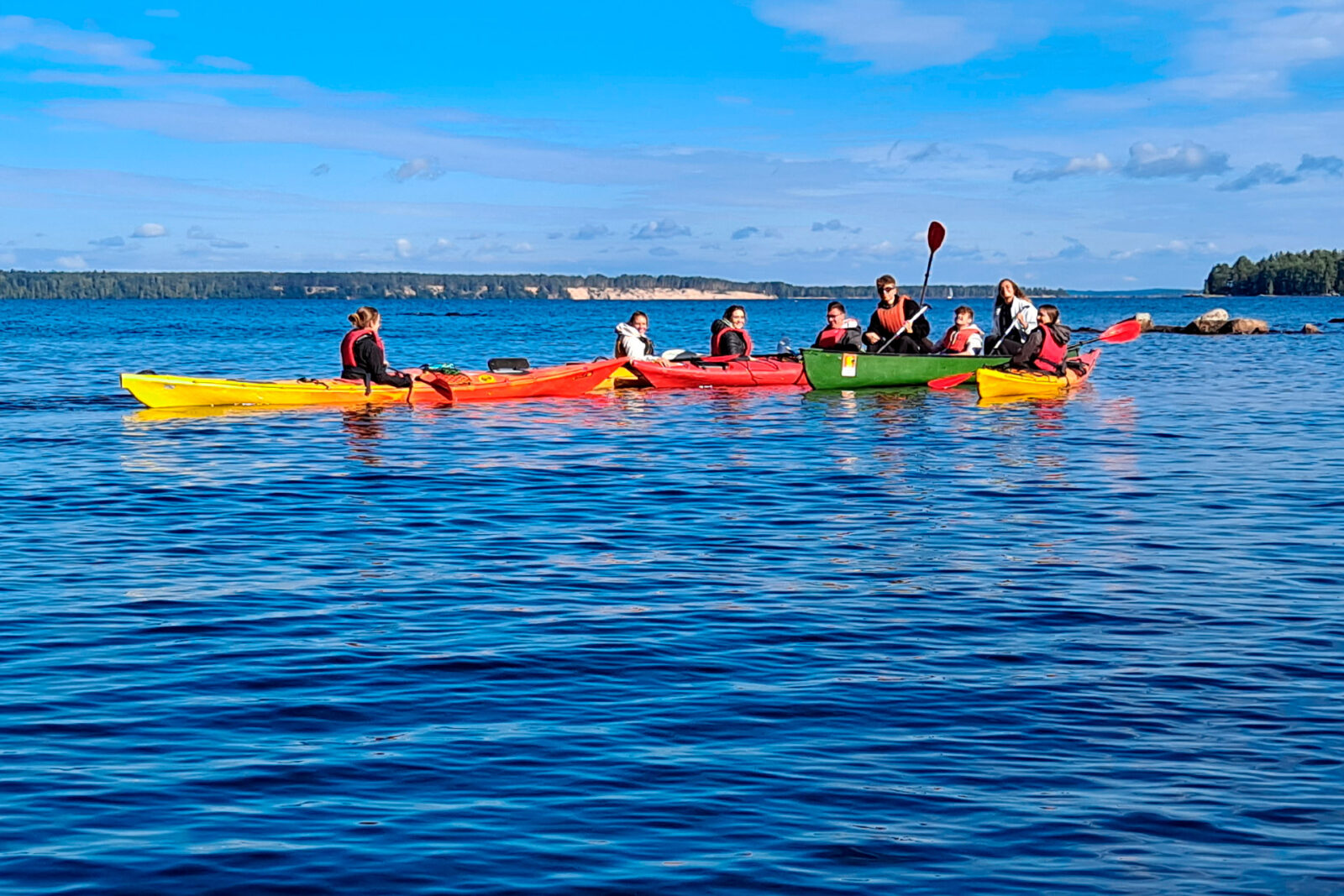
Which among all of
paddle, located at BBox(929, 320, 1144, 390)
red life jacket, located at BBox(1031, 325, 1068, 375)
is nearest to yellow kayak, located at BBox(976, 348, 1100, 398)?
red life jacket, located at BBox(1031, 325, 1068, 375)

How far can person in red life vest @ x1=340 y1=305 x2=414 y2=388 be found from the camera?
78.4 ft

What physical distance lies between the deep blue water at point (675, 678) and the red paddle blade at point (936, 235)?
12.5m

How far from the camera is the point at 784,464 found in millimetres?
18250

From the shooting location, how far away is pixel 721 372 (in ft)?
93.1

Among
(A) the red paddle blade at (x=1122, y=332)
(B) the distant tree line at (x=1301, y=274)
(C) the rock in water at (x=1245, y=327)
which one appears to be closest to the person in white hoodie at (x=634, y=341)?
(A) the red paddle blade at (x=1122, y=332)

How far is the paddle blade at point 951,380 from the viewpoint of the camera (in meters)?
27.5

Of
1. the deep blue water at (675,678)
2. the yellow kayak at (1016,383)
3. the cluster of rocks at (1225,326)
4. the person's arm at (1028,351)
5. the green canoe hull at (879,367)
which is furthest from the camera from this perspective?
the cluster of rocks at (1225,326)

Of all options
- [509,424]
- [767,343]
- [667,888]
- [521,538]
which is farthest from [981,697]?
[767,343]

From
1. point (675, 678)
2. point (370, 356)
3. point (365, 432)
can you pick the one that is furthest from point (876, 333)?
point (675, 678)

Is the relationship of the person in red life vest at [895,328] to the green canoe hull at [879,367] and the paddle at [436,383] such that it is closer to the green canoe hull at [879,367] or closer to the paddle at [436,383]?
the green canoe hull at [879,367]

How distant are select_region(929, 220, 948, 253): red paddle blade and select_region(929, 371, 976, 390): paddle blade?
3.56 m

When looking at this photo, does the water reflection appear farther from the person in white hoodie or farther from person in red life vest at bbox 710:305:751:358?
person in red life vest at bbox 710:305:751:358

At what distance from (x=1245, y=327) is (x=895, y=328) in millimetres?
48313

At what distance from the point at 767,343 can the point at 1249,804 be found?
64.5 meters
